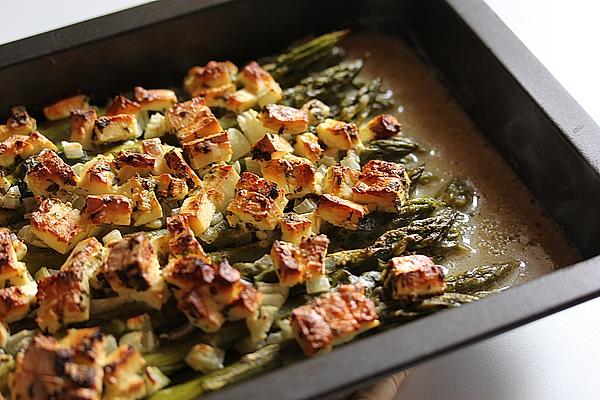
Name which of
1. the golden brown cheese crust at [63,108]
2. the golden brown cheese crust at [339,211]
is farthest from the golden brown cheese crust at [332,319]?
the golden brown cheese crust at [63,108]

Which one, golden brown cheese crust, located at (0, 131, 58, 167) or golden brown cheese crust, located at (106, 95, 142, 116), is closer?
golden brown cheese crust, located at (0, 131, 58, 167)

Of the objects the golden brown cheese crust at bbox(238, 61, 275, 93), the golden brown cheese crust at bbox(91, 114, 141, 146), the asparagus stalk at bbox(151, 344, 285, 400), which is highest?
the golden brown cheese crust at bbox(91, 114, 141, 146)

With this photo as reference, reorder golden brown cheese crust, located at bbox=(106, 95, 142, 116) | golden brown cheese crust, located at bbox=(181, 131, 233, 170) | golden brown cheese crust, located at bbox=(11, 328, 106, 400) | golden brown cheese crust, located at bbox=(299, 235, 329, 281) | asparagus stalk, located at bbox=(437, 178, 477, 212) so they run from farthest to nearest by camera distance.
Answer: golden brown cheese crust, located at bbox=(106, 95, 142, 116), asparagus stalk, located at bbox=(437, 178, 477, 212), golden brown cheese crust, located at bbox=(181, 131, 233, 170), golden brown cheese crust, located at bbox=(299, 235, 329, 281), golden brown cheese crust, located at bbox=(11, 328, 106, 400)

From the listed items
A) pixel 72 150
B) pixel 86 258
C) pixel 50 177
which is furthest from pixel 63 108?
pixel 86 258

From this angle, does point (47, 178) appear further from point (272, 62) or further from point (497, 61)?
point (497, 61)

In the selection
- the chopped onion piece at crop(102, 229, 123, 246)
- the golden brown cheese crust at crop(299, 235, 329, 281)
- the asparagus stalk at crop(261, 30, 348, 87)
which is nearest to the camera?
the golden brown cheese crust at crop(299, 235, 329, 281)

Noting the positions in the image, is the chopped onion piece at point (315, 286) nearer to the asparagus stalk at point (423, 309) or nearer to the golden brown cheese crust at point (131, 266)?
the asparagus stalk at point (423, 309)

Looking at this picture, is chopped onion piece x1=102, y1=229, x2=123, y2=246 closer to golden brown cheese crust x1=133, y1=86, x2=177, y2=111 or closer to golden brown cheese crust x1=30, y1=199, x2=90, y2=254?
golden brown cheese crust x1=30, y1=199, x2=90, y2=254

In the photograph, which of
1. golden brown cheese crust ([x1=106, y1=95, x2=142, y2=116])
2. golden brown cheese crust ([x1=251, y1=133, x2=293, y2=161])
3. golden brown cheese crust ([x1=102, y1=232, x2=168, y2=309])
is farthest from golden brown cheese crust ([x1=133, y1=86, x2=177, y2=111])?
golden brown cheese crust ([x1=102, y1=232, x2=168, y2=309])
